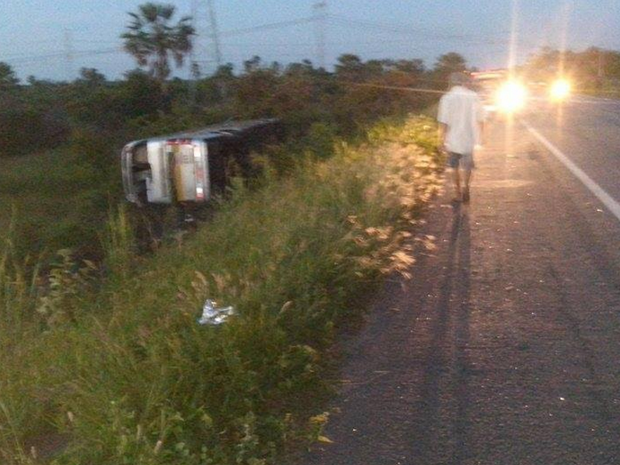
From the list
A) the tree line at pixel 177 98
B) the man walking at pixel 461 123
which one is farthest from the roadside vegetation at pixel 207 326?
the tree line at pixel 177 98

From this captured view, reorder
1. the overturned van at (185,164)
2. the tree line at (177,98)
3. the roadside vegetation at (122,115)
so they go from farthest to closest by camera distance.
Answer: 1. the tree line at (177,98)
2. the roadside vegetation at (122,115)
3. the overturned van at (185,164)

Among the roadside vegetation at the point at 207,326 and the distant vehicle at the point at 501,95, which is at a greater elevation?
the roadside vegetation at the point at 207,326

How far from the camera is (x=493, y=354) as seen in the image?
6.22 metres

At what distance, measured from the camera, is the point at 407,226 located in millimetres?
10578

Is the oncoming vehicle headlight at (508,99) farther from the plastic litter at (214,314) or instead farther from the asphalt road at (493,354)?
the plastic litter at (214,314)

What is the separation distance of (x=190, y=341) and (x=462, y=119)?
7470mm

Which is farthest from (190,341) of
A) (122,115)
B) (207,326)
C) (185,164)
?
(122,115)

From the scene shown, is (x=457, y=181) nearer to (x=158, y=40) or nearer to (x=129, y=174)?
(x=129, y=174)

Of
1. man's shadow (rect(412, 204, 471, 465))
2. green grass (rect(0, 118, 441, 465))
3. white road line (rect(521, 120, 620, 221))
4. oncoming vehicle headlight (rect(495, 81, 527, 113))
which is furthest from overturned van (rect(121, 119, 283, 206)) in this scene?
oncoming vehicle headlight (rect(495, 81, 527, 113))

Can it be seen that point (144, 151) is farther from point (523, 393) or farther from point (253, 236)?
point (523, 393)

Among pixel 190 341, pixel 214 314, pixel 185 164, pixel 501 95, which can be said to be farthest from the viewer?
pixel 501 95

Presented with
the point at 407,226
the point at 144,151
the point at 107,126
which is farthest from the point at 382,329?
the point at 107,126

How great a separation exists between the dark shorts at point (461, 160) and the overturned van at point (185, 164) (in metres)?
4.09

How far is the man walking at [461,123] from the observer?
12062mm
